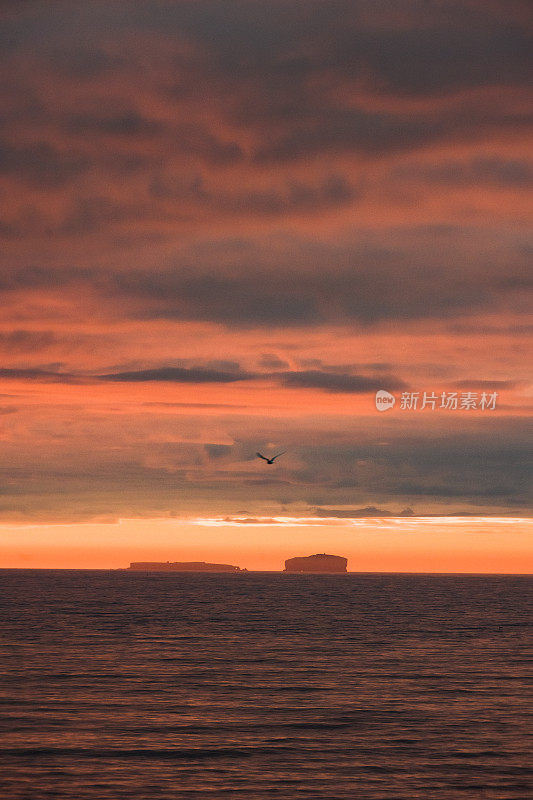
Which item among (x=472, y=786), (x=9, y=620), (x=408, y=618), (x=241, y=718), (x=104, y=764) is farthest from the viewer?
(x=408, y=618)

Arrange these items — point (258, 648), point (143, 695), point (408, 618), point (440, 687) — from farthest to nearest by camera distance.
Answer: point (408, 618)
point (258, 648)
point (440, 687)
point (143, 695)

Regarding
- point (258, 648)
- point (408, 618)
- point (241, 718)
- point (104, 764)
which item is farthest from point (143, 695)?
point (408, 618)

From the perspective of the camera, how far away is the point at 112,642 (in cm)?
12325

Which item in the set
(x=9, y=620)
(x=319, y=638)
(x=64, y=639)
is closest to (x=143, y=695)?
(x=64, y=639)

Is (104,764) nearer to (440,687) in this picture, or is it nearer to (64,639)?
(440,687)

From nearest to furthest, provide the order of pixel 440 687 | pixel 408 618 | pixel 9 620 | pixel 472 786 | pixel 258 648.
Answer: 1. pixel 472 786
2. pixel 440 687
3. pixel 258 648
4. pixel 9 620
5. pixel 408 618

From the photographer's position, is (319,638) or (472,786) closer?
(472,786)

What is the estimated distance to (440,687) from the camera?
83.8 meters

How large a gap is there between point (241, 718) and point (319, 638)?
2696 inches

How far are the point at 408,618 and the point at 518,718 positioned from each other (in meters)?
123

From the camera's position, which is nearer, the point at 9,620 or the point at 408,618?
the point at 9,620

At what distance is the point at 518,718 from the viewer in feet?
222

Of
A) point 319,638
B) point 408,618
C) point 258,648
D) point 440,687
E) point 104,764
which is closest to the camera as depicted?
point 104,764

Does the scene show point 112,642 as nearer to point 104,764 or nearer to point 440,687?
point 440,687
